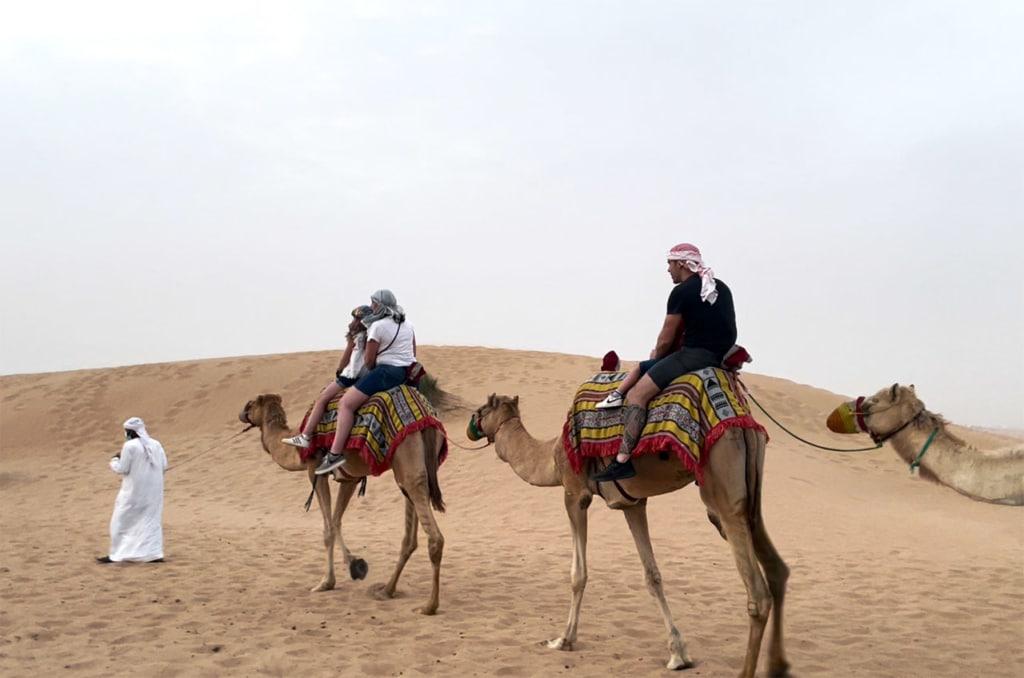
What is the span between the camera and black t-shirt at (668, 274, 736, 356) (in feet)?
20.1

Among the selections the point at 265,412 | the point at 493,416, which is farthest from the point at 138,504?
the point at 493,416

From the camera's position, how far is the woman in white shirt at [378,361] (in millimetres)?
8516

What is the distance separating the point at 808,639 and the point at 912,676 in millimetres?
1096

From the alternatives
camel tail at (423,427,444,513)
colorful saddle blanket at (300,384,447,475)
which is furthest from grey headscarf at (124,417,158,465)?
camel tail at (423,427,444,513)

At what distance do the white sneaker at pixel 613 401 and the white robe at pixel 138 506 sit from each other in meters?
7.21

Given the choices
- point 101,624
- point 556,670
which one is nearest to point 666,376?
point 556,670

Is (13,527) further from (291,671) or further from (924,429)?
(924,429)

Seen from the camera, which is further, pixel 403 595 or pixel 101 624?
pixel 403 595

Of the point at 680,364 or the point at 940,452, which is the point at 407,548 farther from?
the point at 940,452

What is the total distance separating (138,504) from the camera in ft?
36.8

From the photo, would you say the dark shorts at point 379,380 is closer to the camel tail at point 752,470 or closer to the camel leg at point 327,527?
the camel leg at point 327,527

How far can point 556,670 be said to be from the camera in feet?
20.7

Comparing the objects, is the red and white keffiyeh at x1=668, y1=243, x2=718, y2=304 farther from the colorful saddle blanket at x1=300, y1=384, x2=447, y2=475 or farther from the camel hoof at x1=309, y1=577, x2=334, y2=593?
the camel hoof at x1=309, y1=577, x2=334, y2=593

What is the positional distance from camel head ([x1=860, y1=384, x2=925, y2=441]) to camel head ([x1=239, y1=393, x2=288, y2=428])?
6950mm
